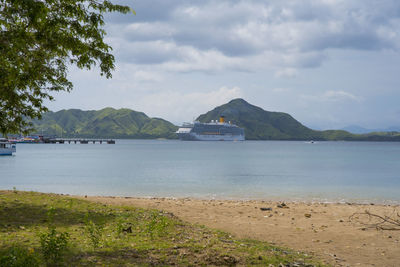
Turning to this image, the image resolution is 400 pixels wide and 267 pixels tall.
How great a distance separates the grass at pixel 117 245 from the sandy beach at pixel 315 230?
1.58 metres

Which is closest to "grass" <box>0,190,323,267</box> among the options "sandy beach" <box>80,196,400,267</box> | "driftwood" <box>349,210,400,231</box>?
"sandy beach" <box>80,196,400,267</box>

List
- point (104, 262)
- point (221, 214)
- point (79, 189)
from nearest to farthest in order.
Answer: point (104, 262) < point (221, 214) < point (79, 189)

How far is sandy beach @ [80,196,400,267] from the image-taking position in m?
9.89

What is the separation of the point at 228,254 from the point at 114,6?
23.4ft

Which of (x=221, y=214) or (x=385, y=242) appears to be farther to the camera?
(x=221, y=214)

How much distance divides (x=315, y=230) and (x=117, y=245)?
26.9 ft

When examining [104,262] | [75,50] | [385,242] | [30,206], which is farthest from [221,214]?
[75,50]

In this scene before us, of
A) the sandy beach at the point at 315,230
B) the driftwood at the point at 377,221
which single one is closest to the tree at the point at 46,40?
the sandy beach at the point at 315,230

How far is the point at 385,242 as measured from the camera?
11.3m

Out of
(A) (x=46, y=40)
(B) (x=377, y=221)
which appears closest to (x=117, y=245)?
(A) (x=46, y=40)

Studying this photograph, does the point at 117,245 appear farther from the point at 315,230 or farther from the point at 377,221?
the point at 377,221

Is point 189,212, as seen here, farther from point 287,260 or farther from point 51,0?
point 51,0

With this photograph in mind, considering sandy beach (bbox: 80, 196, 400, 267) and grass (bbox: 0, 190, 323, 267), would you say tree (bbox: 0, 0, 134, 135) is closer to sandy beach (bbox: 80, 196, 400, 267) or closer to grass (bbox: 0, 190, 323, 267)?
grass (bbox: 0, 190, 323, 267)

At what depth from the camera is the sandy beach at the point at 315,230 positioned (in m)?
9.89
